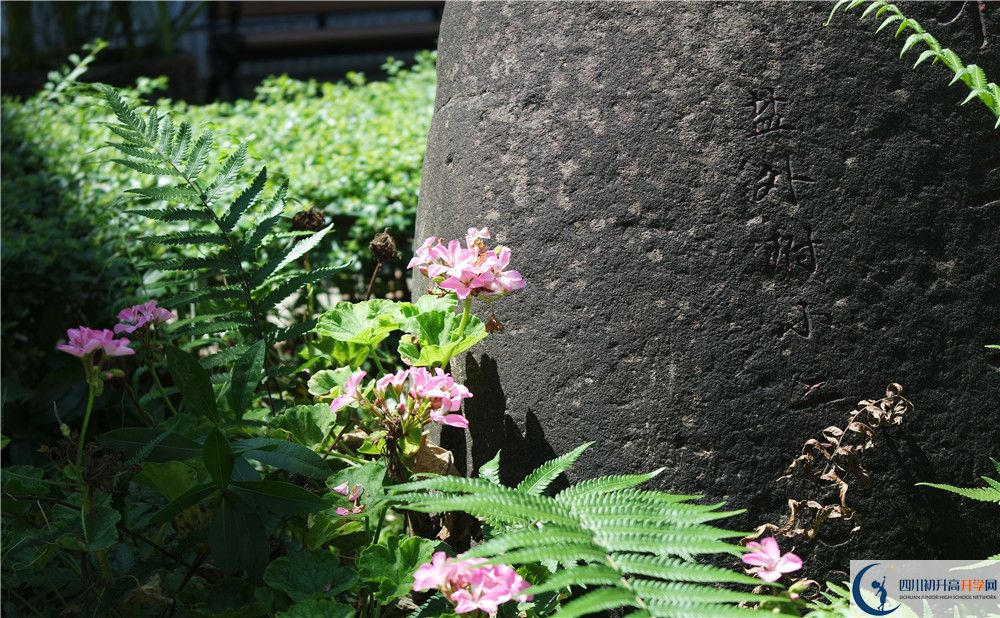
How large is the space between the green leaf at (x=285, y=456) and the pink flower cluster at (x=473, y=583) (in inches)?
19.9

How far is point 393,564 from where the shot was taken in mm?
1932

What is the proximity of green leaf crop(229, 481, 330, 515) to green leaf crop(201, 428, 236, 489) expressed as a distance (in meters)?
0.06

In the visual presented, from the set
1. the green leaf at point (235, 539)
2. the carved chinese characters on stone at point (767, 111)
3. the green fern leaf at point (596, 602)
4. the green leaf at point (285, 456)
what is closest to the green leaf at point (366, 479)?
the green leaf at point (285, 456)

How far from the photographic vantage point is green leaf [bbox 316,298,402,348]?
2.47 meters

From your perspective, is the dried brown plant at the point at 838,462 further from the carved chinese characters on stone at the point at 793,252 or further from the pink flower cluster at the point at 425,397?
the pink flower cluster at the point at 425,397

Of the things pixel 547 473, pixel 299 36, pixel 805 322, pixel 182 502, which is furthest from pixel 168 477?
pixel 299 36

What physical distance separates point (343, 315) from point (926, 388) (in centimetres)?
140

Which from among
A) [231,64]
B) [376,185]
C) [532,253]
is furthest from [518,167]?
[231,64]

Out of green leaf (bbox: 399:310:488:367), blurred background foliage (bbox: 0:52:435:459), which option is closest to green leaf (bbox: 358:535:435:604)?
green leaf (bbox: 399:310:488:367)

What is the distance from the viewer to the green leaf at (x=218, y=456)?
1.85 m

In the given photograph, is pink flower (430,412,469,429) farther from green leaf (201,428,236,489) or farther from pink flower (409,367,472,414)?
green leaf (201,428,236,489)

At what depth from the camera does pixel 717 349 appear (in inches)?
84.3

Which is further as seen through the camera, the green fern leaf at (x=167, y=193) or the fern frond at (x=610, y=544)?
the green fern leaf at (x=167, y=193)

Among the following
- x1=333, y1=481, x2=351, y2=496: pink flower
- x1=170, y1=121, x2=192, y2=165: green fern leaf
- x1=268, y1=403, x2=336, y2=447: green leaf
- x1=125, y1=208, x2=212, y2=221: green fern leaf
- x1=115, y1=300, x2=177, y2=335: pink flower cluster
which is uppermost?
x1=170, y1=121, x2=192, y2=165: green fern leaf
